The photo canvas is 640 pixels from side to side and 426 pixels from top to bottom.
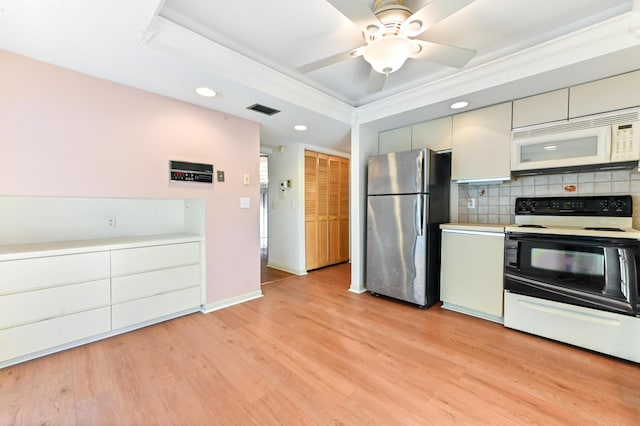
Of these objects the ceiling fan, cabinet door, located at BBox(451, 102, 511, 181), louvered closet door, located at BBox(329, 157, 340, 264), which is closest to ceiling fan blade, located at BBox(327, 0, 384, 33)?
the ceiling fan

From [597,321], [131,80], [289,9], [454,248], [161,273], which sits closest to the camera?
[289,9]

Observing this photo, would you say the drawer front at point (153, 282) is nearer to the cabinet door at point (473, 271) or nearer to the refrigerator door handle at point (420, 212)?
the refrigerator door handle at point (420, 212)

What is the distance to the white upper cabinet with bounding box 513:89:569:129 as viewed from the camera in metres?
2.23

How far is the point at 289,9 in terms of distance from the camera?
1.67m

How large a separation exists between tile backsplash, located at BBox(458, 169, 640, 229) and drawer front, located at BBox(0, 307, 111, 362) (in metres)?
3.74

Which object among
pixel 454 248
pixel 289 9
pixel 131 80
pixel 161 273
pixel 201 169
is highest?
pixel 289 9

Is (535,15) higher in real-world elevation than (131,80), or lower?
higher

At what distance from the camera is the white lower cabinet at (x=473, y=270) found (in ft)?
8.03

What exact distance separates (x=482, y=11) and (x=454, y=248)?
2.02m

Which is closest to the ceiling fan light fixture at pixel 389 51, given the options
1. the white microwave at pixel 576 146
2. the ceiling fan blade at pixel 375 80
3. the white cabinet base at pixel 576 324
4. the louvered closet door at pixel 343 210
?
the ceiling fan blade at pixel 375 80

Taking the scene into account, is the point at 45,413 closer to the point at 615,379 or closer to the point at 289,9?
the point at 289,9

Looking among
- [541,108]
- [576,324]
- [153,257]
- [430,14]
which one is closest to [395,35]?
[430,14]

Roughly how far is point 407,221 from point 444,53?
165 cm

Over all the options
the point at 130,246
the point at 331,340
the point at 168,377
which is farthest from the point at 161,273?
the point at 331,340
